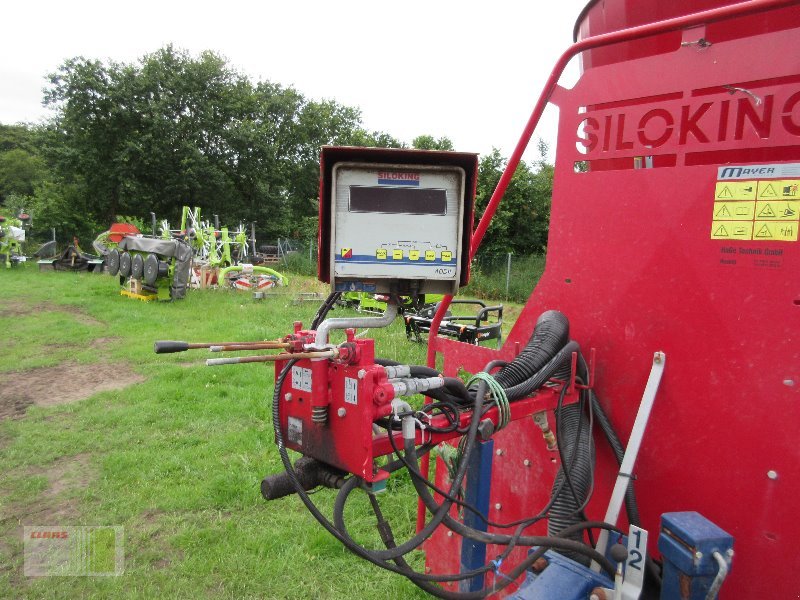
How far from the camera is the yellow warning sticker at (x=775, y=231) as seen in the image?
1699mm

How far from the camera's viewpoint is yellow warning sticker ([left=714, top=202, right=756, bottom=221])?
1776mm

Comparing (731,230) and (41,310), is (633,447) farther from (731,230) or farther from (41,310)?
(41,310)

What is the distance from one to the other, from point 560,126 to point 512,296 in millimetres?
A: 15666

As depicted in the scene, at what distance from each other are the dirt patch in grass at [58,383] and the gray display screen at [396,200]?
220 inches

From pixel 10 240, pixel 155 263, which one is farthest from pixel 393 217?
pixel 10 240

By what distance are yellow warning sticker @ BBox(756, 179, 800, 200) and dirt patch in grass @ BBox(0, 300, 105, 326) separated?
442 inches

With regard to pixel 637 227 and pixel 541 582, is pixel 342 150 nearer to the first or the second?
pixel 637 227

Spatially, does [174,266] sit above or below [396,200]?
below

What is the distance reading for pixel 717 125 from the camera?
1833mm

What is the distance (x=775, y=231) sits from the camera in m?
1.73

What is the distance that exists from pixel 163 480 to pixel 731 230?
13.7 feet

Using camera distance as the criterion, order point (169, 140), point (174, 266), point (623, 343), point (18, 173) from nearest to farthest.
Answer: point (623, 343) < point (174, 266) < point (169, 140) < point (18, 173)

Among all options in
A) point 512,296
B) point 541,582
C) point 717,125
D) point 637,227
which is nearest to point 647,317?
point 637,227

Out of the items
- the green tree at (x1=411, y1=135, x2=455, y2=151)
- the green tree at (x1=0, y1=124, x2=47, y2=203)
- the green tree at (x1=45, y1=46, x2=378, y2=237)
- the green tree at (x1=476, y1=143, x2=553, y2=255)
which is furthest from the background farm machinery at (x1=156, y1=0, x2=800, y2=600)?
the green tree at (x1=0, y1=124, x2=47, y2=203)
